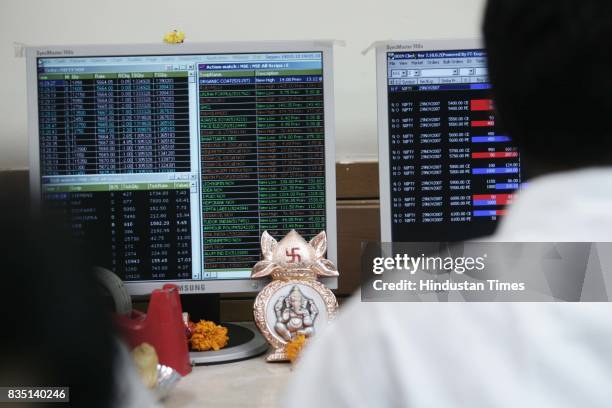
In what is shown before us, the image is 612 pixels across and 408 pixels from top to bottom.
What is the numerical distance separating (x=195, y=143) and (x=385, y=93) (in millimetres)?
386

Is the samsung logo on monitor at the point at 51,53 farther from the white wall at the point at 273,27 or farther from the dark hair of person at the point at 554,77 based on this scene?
the dark hair of person at the point at 554,77

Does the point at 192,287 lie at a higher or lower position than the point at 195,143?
lower

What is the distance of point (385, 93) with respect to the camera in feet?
4.47

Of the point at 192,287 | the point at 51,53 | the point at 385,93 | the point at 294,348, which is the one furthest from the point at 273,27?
the point at 294,348

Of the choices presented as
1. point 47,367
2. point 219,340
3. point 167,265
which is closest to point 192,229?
point 167,265

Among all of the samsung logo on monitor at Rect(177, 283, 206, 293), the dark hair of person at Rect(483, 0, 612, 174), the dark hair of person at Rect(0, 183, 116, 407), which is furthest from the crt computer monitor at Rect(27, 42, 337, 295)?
the dark hair of person at Rect(0, 183, 116, 407)

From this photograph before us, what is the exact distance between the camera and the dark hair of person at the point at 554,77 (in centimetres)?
45

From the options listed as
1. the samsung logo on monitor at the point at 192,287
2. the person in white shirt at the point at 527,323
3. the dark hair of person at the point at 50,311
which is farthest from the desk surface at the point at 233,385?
the dark hair of person at the point at 50,311

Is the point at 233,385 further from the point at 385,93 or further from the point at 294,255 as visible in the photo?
the point at 385,93

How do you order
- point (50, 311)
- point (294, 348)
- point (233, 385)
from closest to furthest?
1. point (50, 311)
2. point (233, 385)
3. point (294, 348)

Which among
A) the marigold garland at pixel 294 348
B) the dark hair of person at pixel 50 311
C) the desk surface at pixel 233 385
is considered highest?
the dark hair of person at pixel 50 311

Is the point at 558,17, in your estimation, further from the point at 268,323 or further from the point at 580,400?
the point at 268,323

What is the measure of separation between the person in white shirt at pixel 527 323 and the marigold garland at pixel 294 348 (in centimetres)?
72

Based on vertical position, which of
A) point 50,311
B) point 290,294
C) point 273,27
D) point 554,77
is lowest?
point 290,294
